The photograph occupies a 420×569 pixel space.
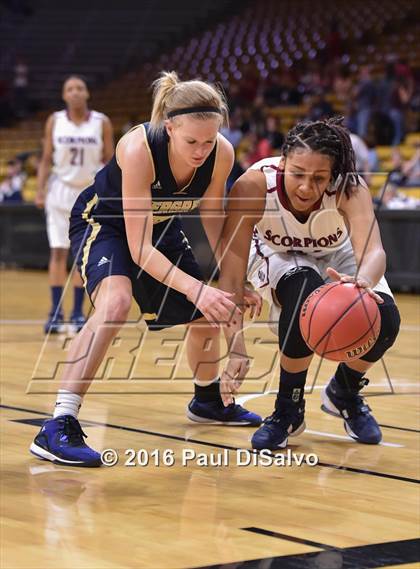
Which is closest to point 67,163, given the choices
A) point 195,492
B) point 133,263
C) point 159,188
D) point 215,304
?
point 133,263

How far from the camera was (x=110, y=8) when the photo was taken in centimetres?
2359

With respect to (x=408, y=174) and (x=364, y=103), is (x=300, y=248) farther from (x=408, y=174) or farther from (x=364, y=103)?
(x=364, y=103)

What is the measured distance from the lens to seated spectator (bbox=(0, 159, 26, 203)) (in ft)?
50.9

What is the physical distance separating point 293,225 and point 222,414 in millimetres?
984

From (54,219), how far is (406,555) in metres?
5.78

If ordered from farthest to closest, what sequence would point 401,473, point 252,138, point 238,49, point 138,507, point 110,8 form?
1. point 110,8
2. point 238,49
3. point 252,138
4. point 401,473
5. point 138,507

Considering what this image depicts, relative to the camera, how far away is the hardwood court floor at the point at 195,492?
2.90 metres

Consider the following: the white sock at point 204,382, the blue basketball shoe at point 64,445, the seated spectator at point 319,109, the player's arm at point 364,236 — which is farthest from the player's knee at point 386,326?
the seated spectator at point 319,109

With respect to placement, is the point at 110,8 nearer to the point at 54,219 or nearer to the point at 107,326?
the point at 54,219

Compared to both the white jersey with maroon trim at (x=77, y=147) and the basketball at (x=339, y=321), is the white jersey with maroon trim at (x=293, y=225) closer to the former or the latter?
the basketball at (x=339, y=321)

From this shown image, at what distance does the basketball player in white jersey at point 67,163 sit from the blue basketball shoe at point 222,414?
133 inches

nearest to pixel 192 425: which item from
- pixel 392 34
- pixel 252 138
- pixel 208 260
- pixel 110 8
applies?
pixel 208 260

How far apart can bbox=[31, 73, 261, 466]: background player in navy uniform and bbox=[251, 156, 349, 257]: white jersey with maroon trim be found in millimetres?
184

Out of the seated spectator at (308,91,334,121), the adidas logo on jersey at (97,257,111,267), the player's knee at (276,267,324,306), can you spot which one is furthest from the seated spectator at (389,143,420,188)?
the adidas logo on jersey at (97,257,111,267)
